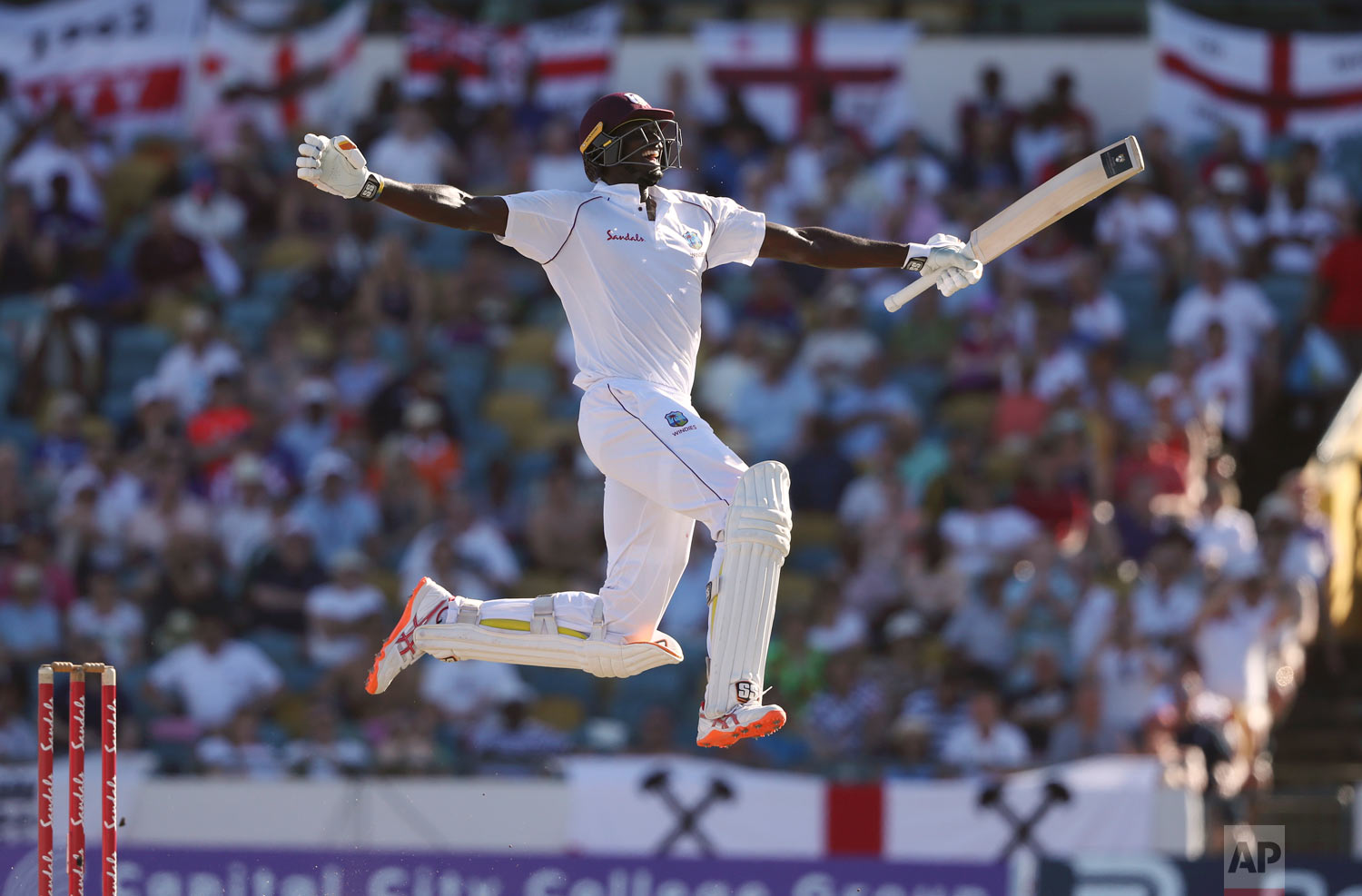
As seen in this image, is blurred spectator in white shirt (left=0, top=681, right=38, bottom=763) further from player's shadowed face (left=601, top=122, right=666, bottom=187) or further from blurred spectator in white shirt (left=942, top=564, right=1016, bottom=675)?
player's shadowed face (left=601, top=122, right=666, bottom=187)

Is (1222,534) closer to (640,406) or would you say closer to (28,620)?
(640,406)

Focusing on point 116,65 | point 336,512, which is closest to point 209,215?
point 116,65

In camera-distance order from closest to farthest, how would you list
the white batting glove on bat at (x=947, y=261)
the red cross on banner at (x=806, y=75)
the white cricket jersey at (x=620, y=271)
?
the white cricket jersey at (x=620, y=271), the white batting glove on bat at (x=947, y=261), the red cross on banner at (x=806, y=75)

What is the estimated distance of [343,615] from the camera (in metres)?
13.2

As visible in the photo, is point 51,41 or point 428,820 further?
point 51,41

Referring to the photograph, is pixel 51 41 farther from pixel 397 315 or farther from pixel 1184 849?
pixel 1184 849

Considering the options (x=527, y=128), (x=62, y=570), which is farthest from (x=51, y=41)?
(x=62, y=570)

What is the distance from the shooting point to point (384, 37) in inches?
715

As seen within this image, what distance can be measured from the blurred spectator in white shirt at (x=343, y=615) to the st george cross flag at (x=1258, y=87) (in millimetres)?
7298

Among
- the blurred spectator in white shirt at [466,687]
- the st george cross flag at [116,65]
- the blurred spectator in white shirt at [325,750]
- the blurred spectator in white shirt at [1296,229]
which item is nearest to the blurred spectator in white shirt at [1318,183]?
the blurred spectator in white shirt at [1296,229]

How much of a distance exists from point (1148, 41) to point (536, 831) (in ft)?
29.9

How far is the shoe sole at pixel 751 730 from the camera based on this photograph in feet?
23.2

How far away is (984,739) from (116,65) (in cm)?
953

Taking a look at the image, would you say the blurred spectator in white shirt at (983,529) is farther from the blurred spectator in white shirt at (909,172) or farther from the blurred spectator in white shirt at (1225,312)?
the blurred spectator in white shirt at (909,172)
